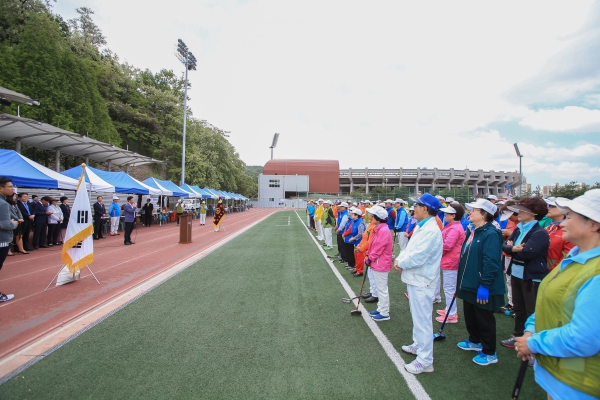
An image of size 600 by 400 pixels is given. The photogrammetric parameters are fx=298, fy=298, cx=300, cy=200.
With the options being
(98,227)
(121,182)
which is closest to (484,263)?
(98,227)

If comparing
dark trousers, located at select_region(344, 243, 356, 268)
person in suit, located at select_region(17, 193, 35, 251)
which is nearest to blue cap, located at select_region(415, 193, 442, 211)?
dark trousers, located at select_region(344, 243, 356, 268)

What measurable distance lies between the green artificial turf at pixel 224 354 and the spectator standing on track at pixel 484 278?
27.4 inches

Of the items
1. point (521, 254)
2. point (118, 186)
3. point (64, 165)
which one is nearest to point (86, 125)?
point (64, 165)

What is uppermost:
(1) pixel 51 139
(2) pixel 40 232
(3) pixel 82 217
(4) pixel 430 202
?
(1) pixel 51 139

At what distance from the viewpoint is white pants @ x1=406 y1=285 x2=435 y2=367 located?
132 inches

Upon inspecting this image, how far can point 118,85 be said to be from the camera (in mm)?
39000

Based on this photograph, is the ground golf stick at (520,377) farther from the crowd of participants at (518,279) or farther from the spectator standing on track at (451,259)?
the spectator standing on track at (451,259)

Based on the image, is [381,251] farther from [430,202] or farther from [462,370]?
[462,370]

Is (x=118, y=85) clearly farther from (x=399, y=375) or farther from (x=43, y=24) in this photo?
(x=399, y=375)

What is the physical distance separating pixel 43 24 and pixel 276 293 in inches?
1246

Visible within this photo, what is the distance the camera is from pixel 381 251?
16.5 ft

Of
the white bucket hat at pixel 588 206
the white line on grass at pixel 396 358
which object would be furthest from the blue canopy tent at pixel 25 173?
the white bucket hat at pixel 588 206

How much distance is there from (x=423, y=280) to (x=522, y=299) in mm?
1790

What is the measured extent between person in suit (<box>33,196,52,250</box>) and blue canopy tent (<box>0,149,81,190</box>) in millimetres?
938
